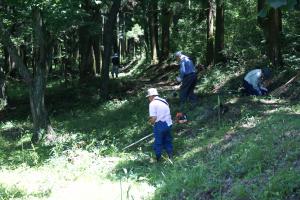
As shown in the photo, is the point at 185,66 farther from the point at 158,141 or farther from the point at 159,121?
the point at 158,141

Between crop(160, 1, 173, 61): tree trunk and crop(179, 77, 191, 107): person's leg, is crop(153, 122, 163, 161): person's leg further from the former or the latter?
crop(160, 1, 173, 61): tree trunk

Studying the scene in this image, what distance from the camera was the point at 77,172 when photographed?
10703mm

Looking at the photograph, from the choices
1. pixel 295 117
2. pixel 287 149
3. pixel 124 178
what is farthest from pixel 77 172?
pixel 295 117

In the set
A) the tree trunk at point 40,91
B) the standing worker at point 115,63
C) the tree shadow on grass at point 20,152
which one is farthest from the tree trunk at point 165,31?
the tree shadow on grass at point 20,152

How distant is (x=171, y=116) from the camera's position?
16578 millimetres

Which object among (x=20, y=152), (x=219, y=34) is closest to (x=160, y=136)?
(x=20, y=152)

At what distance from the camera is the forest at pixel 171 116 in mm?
8680

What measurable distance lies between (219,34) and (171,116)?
8.61 meters

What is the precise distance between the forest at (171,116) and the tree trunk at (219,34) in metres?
0.05

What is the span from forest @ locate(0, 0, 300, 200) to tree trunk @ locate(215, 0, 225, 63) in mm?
48

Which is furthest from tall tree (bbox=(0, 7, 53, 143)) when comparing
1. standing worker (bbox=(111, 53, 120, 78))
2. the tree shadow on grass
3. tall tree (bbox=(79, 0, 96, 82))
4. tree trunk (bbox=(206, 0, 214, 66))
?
standing worker (bbox=(111, 53, 120, 78))

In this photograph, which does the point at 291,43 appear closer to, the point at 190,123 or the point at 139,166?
the point at 190,123

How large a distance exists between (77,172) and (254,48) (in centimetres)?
1536

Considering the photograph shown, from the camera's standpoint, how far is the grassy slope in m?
8.20
